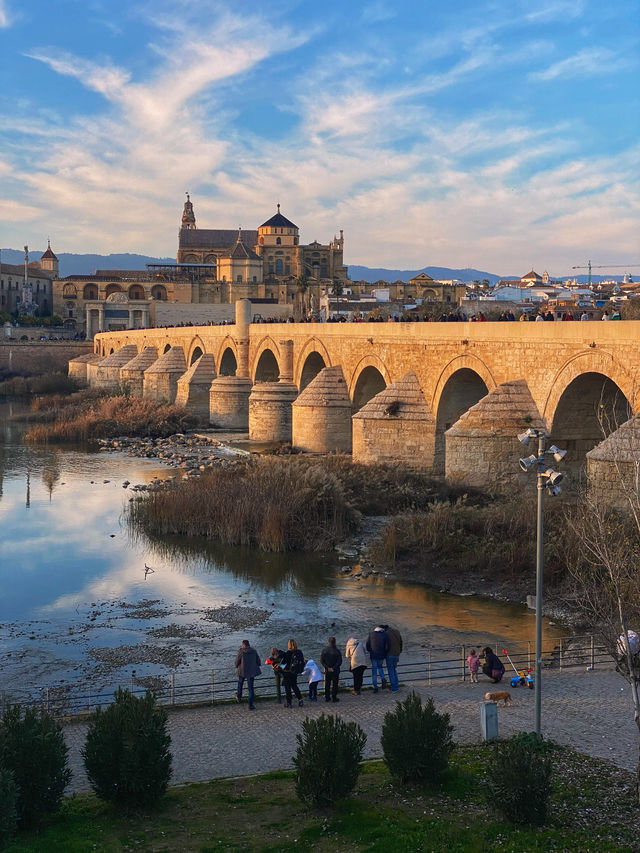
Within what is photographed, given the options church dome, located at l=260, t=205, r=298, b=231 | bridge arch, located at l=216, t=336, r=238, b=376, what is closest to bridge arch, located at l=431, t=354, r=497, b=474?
bridge arch, located at l=216, t=336, r=238, b=376

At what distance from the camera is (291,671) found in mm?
9547

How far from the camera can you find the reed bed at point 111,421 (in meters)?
34.6

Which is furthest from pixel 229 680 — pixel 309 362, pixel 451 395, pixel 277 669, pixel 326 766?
pixel 309 362

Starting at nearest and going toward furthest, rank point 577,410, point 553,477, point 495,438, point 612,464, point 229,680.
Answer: point 553,477 → point 229,680 → point 612,464 → point 577,410 → point 495,438

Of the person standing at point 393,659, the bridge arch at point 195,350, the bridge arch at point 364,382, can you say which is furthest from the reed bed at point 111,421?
the person standing at point 393,659

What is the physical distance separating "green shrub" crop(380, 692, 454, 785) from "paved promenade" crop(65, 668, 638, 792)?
2.31 ft

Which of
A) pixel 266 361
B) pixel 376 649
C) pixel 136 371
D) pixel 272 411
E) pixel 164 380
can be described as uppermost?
pixel 266 361

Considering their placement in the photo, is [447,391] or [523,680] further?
[447,391]

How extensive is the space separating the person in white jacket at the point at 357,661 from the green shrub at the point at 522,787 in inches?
123

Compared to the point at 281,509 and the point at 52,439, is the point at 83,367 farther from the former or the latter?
the point at 281,509

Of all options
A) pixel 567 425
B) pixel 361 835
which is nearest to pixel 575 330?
pixel 567 425

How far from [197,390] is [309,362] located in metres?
8.80

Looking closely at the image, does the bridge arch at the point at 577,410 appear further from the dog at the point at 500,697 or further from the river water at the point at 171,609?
the dog at the point at 500,697

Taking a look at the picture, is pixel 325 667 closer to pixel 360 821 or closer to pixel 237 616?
pixel 360 821
